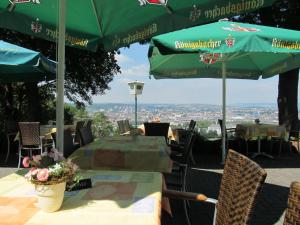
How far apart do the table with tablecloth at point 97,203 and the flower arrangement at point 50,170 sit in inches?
5.8

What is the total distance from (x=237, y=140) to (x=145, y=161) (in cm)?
632

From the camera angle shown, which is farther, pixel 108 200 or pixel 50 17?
pixel 50 17

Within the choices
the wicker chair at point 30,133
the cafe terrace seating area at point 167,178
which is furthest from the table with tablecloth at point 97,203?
the wicker chair at point 30,133

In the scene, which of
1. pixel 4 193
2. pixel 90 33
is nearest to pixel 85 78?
pixel 90 33

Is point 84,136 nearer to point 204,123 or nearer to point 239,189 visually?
point 239,189

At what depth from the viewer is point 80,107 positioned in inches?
655

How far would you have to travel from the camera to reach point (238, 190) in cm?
218

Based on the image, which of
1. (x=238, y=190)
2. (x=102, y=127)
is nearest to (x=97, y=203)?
(x=238, y=190)

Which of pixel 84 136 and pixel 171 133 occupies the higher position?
pixel 84 136

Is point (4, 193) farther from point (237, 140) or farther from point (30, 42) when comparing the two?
point (30, 42)

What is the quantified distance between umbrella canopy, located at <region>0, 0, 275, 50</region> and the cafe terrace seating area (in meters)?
1.18

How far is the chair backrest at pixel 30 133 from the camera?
7.87m

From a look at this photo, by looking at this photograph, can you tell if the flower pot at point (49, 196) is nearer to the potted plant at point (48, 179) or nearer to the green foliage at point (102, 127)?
the potted plant at point (48, 179)

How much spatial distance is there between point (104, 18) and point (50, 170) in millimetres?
2851
